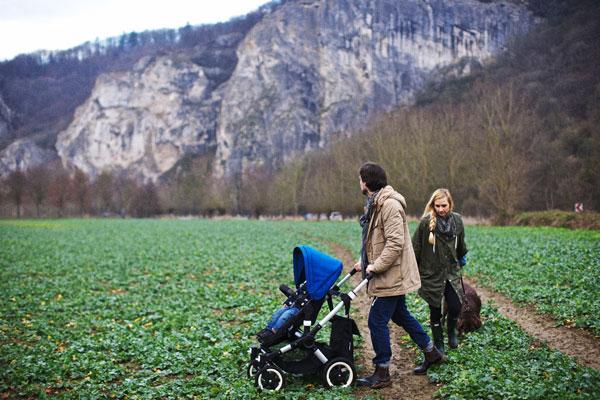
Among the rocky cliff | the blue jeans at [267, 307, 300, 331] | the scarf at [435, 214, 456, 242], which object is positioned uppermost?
the rocky cliff

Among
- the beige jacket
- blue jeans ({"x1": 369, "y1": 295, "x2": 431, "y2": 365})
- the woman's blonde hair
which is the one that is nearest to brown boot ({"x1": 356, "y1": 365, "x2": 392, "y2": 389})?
blue jeans ({"x1": 369, "y1": 295, "x2": 431, "y2": 365})

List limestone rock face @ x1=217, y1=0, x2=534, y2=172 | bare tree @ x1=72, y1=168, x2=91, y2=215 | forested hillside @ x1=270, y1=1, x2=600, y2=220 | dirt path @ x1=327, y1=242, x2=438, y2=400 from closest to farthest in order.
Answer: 1. dirt path @ x1=327, y1=242, x2=438, y2=400
2. forested hillside @ x1=270, y1=1, x2=600, y2=220
3. bare tree @ x1=72, y1=168, x2=91, y2=215
4. limestone rock face @ x1=217, y1=0, x2=534, y2=172

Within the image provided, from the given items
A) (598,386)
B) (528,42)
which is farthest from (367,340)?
(528,42)

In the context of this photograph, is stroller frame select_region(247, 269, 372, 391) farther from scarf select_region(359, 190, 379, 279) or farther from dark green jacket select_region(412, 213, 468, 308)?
dark green jacket select_region(412, 213, 468, 308)

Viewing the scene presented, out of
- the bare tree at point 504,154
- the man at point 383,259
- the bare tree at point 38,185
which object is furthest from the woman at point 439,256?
the bare tree at point 38,185

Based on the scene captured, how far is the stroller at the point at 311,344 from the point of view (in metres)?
6.87

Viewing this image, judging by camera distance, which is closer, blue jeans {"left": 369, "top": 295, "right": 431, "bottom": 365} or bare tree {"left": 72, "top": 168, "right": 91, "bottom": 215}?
blue jeans {"left": 369, "top": 295, "right": 431, "bottom": 365}

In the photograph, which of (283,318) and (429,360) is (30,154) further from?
(429,360)

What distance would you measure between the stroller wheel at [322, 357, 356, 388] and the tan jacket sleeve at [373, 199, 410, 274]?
1.42 meters

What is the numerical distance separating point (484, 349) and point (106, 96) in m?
213

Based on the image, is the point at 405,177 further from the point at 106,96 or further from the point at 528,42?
the point at 106,96

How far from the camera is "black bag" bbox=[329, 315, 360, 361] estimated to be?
275 inches

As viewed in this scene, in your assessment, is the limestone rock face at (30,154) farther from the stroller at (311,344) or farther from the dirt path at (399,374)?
the stroller at (311,344)

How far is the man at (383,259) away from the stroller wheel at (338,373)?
177 millimetres
